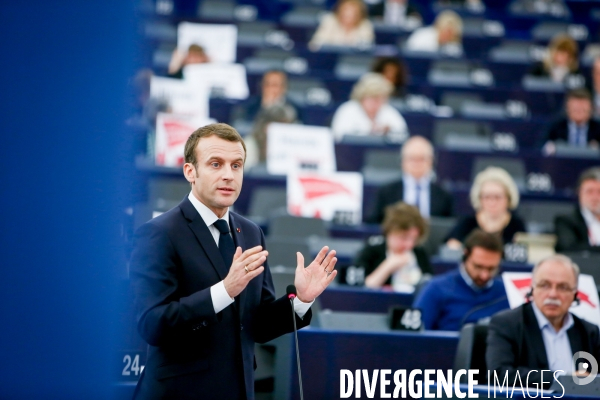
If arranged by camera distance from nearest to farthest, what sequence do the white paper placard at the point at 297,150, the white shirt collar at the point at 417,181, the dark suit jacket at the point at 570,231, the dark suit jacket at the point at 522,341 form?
the dark suit jacket at the point at 522,341
the dark suit jacket at the point at 570,231
the white shirt collar at the point at 417,181
the white paper placard at the point at 297,150

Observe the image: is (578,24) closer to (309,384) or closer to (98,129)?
(309,384)

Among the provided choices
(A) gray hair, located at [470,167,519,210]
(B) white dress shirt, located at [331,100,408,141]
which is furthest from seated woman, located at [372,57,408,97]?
(A) gray hair, located at [470,167,519,210]

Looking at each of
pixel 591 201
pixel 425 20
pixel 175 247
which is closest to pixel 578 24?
pixel 425 20

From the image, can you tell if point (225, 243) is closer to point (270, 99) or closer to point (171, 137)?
point (171, 137)

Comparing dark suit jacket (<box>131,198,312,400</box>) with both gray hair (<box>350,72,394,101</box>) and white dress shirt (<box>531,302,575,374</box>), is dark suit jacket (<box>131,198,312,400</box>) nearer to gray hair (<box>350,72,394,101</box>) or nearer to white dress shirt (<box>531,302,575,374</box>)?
white dress shirt (<box>531,302,575,374</box>)

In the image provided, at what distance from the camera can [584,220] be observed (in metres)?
7.12

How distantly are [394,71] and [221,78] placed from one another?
178cm

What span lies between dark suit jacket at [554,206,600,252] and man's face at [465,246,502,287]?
150 centimetres

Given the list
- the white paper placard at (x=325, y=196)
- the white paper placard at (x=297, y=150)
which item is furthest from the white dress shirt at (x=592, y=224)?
the white paper placard at (x=297, y=150)

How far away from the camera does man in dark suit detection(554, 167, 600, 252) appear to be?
702 centimetres

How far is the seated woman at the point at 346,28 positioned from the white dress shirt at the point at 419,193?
13.4 ft

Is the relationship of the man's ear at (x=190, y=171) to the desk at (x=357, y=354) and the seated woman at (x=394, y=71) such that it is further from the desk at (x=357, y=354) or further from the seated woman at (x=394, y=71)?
the seated woman at (x=394, y=71)

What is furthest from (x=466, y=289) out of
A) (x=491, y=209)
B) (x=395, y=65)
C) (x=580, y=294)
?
(x=395, y=65)

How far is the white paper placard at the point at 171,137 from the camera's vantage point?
311 inches
